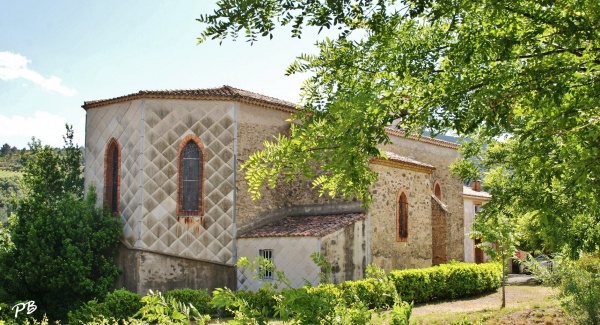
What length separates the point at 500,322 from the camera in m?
14.8

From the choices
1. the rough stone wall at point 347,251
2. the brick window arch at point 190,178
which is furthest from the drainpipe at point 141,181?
the rough stone wall at point 347,251

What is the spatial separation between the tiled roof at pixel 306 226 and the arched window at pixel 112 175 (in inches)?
194

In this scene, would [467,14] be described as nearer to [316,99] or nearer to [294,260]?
[316,99]

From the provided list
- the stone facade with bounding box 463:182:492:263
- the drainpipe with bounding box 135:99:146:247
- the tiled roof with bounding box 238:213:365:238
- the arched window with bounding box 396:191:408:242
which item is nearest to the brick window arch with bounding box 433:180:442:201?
the stone facade with bounding box 463:182:492:263

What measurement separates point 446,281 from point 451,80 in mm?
16883

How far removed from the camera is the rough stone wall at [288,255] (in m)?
18.8

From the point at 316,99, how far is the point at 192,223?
14044 millimetres

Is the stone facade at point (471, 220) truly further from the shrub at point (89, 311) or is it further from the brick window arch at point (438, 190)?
the shrub at point (89, 311)

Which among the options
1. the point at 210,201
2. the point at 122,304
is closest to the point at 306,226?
the point at 210,201

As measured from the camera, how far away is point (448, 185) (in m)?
29.6

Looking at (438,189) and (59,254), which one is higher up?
(438,189)

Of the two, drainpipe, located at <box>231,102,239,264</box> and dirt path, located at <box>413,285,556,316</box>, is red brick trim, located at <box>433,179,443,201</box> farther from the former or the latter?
drainpipe, located at <box>231,102,239,264</box>

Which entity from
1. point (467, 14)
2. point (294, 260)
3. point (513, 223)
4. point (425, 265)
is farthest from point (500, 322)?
point (467, 14)

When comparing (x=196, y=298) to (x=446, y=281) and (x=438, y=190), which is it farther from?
(x=438, y=190)
